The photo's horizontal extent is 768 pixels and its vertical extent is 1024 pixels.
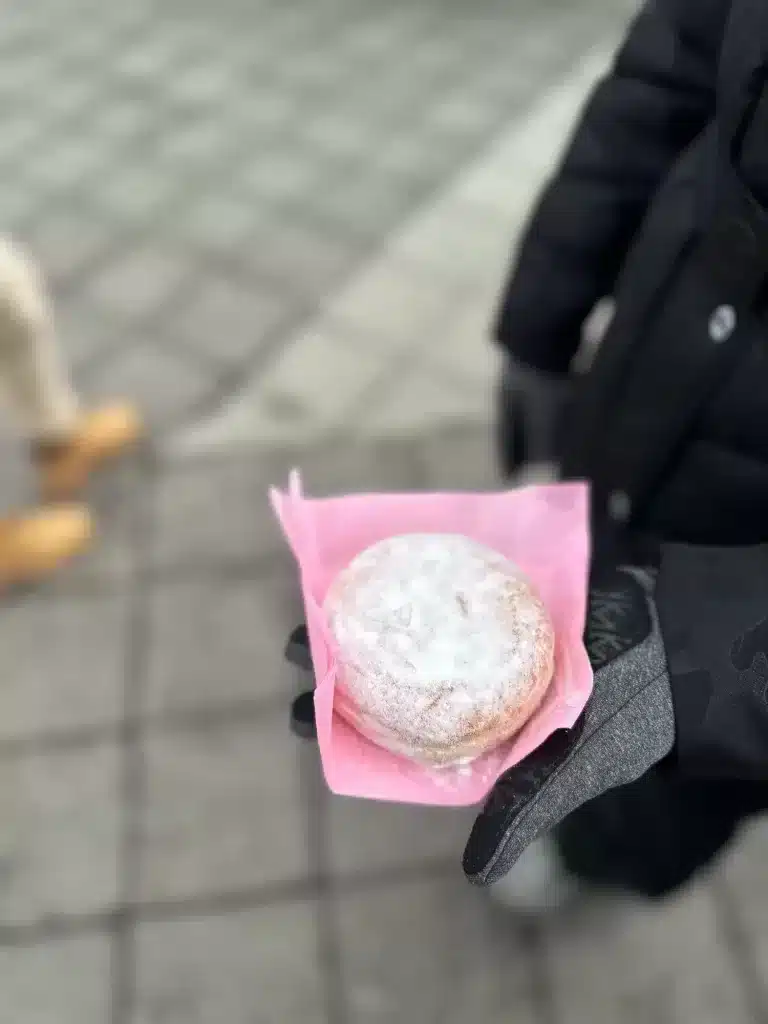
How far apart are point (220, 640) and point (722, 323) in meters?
0.95

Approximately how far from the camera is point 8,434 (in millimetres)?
1784

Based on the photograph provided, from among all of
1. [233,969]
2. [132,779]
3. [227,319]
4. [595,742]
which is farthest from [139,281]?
[595,742]

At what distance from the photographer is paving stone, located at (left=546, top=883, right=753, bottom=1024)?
1131mm

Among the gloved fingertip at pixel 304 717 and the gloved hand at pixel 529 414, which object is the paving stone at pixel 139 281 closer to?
the gloved hand at pixel 529 414

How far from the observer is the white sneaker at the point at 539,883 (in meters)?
1.16

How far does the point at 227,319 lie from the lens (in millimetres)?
2082

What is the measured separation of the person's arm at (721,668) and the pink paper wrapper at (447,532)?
72 mm

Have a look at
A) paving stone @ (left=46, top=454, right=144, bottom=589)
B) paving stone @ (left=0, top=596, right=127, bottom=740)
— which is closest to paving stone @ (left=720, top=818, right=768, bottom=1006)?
paving stone @ (left=0, top=596, right=127, bottom=740)

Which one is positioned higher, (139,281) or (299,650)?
(299,650)

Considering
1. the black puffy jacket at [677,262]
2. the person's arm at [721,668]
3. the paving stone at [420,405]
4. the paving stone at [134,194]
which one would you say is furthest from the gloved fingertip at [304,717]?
the paving stone at [134,194]

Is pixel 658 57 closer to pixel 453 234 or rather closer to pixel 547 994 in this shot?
pixel 547 994

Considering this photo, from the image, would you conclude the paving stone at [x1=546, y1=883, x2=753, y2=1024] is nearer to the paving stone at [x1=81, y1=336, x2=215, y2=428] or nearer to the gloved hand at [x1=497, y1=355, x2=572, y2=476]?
the gloved hand at [x1=497, y1=355, x2=572, y2=476]

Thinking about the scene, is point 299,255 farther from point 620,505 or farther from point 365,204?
point 620,505

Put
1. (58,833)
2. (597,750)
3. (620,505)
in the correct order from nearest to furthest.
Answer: (597,750)
(620,505)
(58,833)
